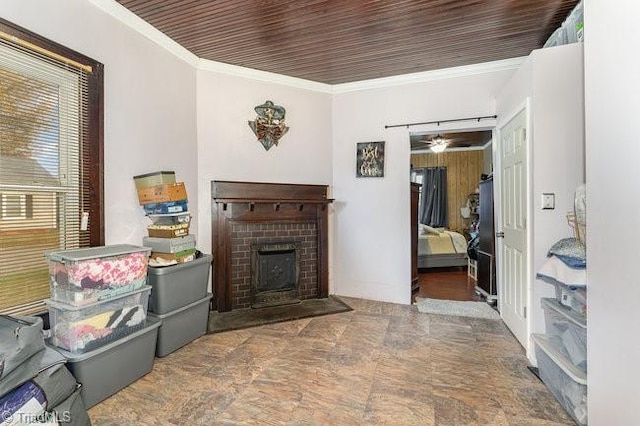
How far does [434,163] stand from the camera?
7961 millimetres

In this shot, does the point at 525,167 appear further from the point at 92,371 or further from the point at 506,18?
the point at 92,371

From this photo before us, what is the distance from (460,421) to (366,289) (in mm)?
2278

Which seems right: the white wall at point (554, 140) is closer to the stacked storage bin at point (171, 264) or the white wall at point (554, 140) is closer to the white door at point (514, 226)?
the white door at point (514, 226)

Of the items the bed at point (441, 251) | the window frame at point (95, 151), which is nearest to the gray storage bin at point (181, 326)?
the window frame at point (95, 151)

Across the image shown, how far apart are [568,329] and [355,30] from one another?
2702 mm

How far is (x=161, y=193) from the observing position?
2.48 m

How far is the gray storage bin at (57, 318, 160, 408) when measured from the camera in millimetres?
1741

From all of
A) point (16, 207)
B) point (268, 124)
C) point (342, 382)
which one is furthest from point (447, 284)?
point (16, 207)

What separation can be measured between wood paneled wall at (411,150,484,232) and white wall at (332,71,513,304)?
14.9 ft

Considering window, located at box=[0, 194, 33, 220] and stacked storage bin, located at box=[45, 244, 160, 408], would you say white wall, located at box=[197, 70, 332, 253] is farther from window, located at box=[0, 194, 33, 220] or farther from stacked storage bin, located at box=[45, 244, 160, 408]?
window, located at box=[0, 194, 33, 220]

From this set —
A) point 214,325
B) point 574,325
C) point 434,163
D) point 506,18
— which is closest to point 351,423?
point 574,325

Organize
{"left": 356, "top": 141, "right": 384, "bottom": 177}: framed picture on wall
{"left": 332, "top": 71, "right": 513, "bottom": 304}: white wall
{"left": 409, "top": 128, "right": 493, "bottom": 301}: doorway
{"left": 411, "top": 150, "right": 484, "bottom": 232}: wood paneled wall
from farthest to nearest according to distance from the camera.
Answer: {"left": 411, "top": 150, "right": 484, "bottom": 232}: wood paneled wall < {"left": 409, "top": 128, "right": 493, "bottom": 301}: doorway < {"left": 356, "top": 141, "right": 384, "bottom": 177}: framed picture on wall < {"left": 332, "top": 71, "right": 513, "bottom": 304}: white wall

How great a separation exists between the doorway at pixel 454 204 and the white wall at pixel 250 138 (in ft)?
4.98

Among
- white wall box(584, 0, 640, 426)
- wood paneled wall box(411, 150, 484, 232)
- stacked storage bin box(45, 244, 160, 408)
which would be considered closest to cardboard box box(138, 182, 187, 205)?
stacked storage bin box(45, 244, 160, 408)
